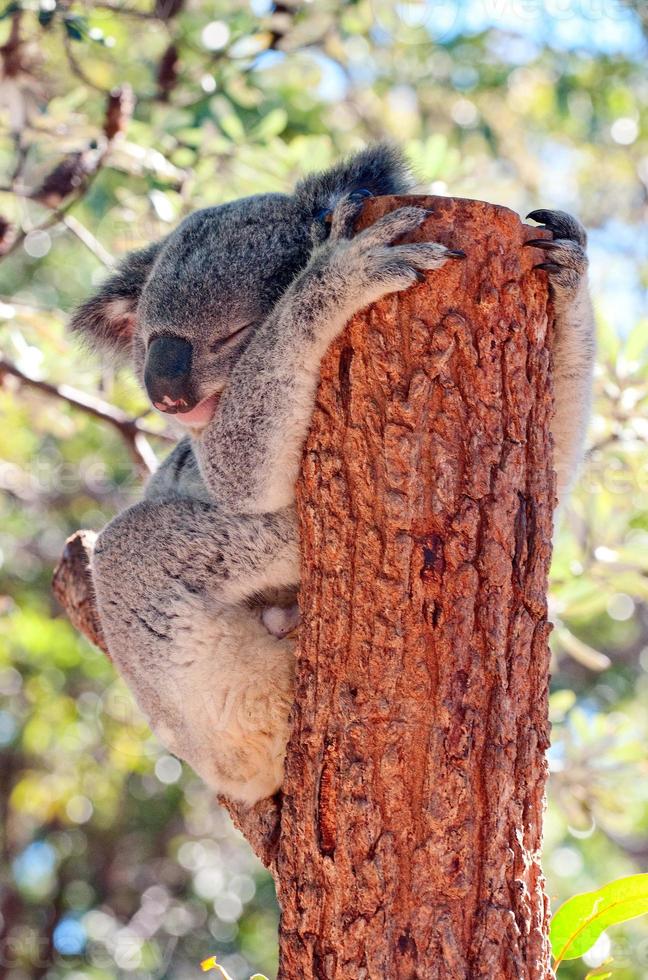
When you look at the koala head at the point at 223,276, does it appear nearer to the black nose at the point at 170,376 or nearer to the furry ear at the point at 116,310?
the black nose at the point at 170,376

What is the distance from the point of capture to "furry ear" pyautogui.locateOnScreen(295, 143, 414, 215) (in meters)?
3.02

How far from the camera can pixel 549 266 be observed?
8.15 feet

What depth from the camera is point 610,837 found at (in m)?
8.78

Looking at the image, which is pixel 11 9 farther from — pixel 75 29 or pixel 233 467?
pixel 233 467

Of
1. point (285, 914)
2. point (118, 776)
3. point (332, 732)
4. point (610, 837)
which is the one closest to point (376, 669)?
point (332, 732)

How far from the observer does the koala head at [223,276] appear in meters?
2.84

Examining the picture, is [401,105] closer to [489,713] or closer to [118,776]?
[118,776]

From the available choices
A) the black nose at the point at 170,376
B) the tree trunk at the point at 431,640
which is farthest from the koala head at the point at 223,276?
the tree trunk at the point at 431,640

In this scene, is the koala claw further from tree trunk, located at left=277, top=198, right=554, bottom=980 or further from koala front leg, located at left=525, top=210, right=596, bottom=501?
tree trunk, located at left=277, top=198, right=554, bottom=980

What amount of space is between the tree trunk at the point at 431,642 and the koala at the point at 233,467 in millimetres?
242

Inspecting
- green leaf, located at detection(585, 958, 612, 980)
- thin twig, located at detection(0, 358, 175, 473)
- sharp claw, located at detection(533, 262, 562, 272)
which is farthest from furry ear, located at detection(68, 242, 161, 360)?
green leaf, located at detection(585, 958, 612, 980)

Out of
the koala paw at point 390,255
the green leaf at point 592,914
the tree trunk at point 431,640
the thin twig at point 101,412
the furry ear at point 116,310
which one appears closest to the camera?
the tree trunk at point 431,640

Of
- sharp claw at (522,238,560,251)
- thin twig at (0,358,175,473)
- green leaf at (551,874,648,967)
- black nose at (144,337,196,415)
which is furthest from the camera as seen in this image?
thin twig at (0,358,175,473)

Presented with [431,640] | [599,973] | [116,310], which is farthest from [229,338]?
[599,973]
